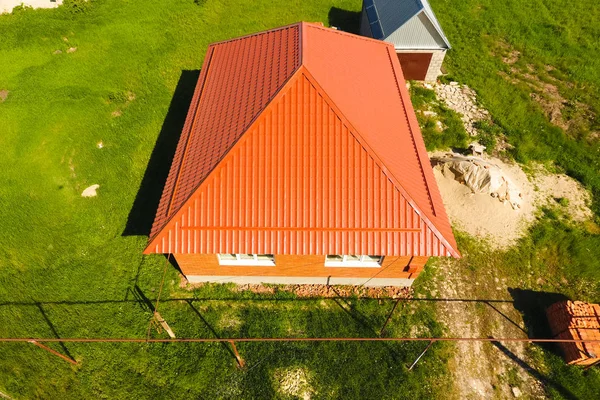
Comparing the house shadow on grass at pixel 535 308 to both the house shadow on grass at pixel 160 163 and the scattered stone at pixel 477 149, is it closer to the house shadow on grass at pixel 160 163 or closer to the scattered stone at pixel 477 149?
the scattered stone at pixel 477 149

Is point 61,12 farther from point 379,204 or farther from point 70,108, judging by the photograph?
point 379,204

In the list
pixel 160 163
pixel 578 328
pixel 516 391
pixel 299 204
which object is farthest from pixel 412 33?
pixel 516 391

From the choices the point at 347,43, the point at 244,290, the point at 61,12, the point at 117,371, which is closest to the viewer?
the point at 117,371

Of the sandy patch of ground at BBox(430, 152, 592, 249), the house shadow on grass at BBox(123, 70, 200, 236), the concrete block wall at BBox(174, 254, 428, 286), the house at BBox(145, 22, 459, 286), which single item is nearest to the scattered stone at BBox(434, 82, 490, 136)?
the sandy patch of ground at BBox(430, 152, 592, 249)

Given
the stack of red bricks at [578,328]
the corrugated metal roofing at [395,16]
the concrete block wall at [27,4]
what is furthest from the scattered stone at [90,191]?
the stack of red bricks at [578,328]

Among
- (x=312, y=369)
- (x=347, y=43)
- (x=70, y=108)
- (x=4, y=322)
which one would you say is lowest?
(x=4, y=322)

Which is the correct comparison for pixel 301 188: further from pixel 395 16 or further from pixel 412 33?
pixel 395 16

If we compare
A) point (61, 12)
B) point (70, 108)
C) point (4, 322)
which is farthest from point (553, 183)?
point (61, 12)
